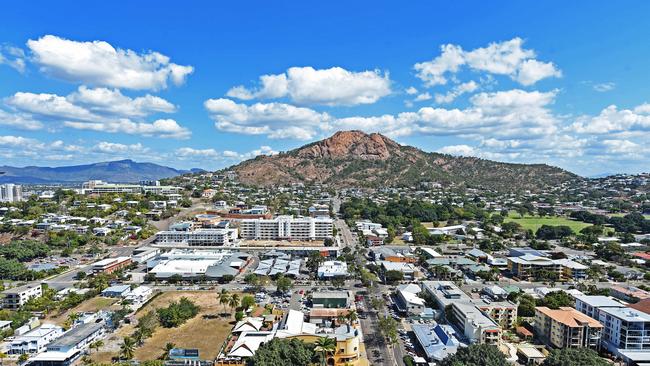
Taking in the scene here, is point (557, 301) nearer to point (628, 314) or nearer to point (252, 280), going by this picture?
point (628, 314)

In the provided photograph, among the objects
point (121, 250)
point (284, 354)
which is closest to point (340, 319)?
point (284, 354)

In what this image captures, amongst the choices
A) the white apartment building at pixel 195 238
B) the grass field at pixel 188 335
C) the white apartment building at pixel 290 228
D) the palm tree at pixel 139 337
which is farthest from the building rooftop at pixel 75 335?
the white apartment building at pixel 290 228

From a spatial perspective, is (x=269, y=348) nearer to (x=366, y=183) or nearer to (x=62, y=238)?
(x=62, y=238)

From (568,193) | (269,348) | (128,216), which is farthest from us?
(568,193)

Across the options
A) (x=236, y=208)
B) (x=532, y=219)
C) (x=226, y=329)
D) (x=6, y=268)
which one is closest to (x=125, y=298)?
(x=226, y=329)

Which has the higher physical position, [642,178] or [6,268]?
[642,178]

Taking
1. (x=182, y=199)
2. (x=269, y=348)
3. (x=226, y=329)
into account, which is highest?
(x=182, y=199)

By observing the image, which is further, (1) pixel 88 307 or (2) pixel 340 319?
(1) pixel 88 307

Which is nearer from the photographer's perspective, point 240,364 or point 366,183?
point 240,364
